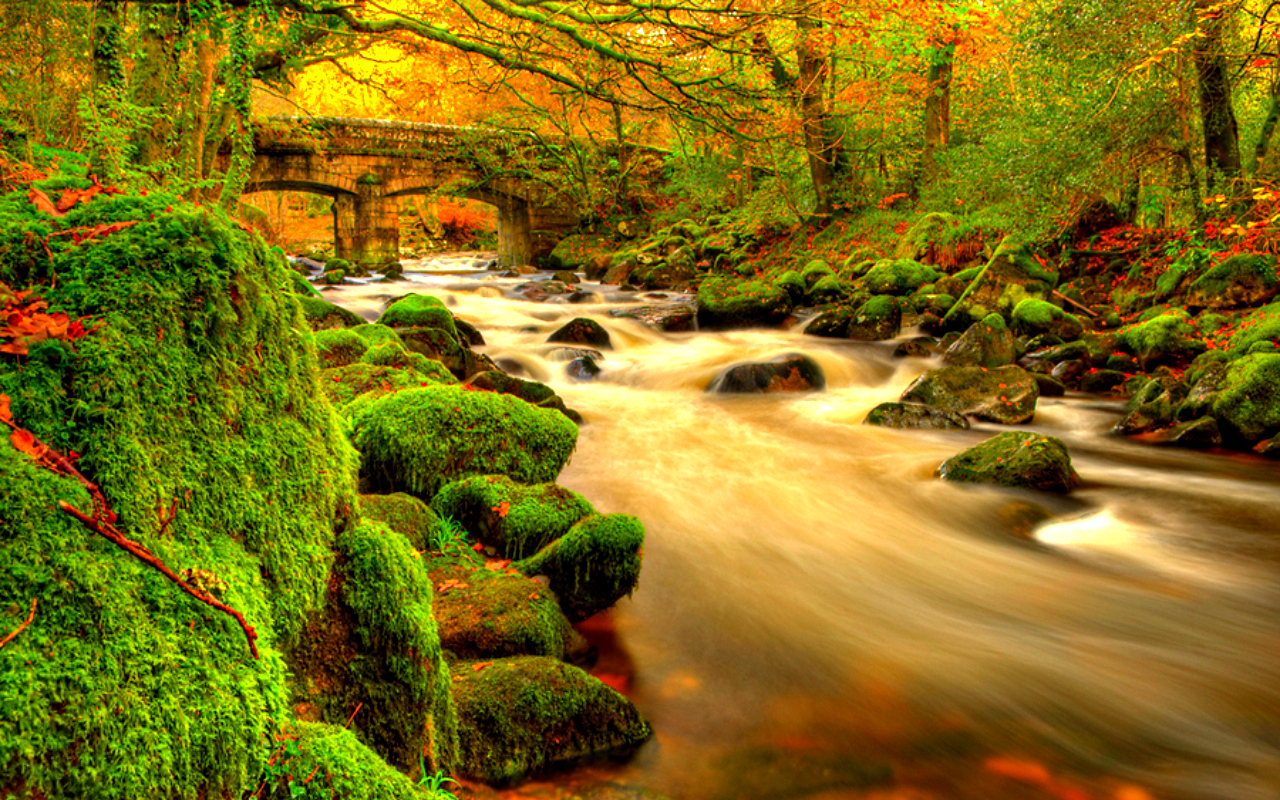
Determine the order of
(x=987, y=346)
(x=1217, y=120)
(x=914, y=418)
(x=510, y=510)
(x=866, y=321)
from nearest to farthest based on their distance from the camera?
1. (x=510, y=510)
2. (x=914, y=418)
3. (x=987, y=346)
4. (x=1217, y=120)
5. (x=866, y=321)

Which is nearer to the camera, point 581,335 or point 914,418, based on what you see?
point 914,418

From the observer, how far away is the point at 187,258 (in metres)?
1.61

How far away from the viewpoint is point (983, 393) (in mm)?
A: 8703

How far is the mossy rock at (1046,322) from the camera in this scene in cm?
1107

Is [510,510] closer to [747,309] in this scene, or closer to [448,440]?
[448,440]

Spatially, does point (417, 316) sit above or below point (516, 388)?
above

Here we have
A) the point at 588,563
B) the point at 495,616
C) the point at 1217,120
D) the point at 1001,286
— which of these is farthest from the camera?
the point at 1001,286

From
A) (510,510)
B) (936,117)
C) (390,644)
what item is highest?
(936,117)

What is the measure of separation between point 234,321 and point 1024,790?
3171mm

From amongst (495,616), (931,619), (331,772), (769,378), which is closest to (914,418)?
(769,378)

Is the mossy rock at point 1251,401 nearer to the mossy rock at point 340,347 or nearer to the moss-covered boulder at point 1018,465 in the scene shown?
the moss-covered boulder at point 1018,465

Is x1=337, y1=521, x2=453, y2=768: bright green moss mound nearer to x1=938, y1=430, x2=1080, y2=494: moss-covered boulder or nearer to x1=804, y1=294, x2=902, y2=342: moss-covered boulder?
x1=938, y1=430, x2=1080, y2=494: moss-covered boulder

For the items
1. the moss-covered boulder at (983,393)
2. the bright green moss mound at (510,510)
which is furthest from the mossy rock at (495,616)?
the moss-covered boulder at (983,393)

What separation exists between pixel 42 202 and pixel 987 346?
34.7 feet
